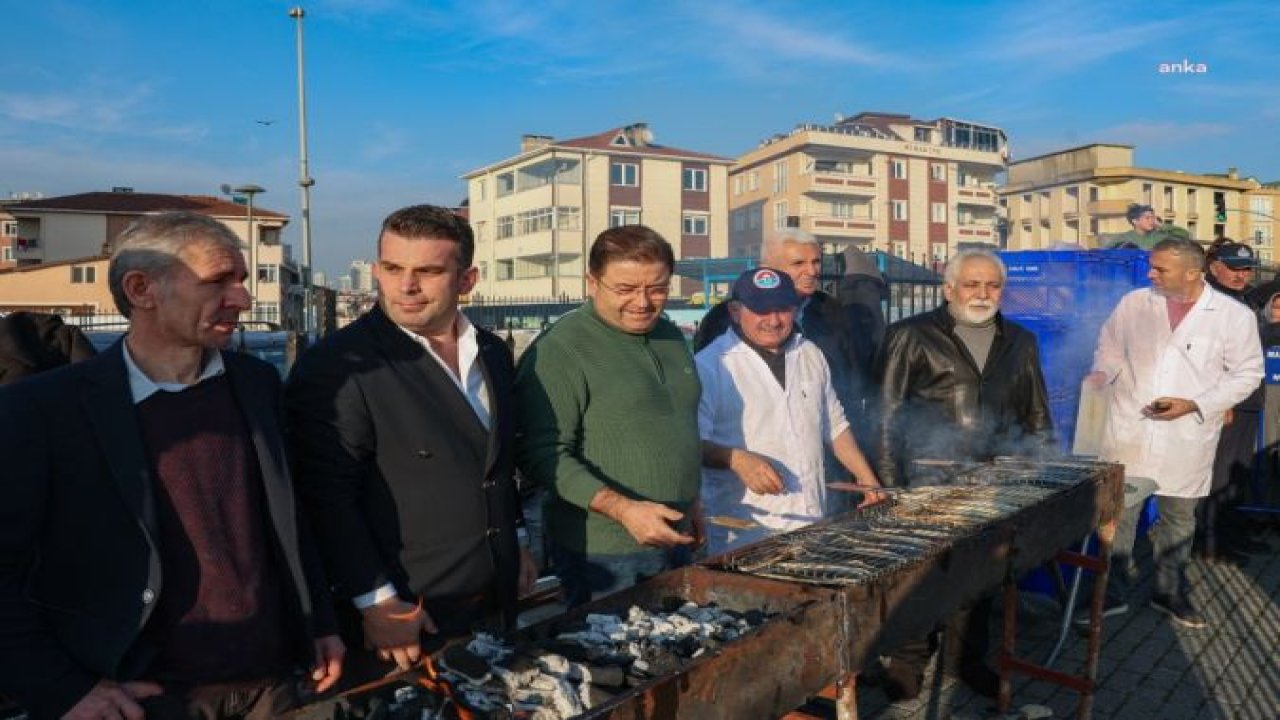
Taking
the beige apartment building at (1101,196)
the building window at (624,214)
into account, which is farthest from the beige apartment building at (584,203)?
the beige apartment building at (1101,196)

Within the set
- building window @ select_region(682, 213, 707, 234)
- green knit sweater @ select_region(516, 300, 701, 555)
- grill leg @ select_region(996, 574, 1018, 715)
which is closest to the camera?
green knit sweater @ select_region(516, 300, 701, 555)

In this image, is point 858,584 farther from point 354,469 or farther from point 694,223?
point 694,223

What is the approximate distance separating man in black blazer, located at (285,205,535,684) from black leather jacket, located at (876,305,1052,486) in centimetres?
256

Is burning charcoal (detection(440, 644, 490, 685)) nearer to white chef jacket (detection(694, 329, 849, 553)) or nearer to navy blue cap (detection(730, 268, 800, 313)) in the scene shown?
white chef jacket (detection(694, 329, 849, 553))

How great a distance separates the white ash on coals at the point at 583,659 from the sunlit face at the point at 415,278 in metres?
0.88

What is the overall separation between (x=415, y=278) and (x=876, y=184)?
48.9m

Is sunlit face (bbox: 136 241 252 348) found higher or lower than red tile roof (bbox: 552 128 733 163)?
lower

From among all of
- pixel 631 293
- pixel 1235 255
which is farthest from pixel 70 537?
pixel 1235 255

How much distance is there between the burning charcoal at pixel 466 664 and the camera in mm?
1988

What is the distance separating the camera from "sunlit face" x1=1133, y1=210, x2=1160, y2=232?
9234mm

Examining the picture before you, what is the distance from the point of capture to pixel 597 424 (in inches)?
118

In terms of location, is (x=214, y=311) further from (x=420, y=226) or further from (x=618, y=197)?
(x=618, y=197)

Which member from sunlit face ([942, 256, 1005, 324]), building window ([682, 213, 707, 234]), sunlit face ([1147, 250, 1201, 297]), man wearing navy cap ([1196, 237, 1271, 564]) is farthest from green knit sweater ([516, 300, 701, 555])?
building window ([682, 213, 707, 234])

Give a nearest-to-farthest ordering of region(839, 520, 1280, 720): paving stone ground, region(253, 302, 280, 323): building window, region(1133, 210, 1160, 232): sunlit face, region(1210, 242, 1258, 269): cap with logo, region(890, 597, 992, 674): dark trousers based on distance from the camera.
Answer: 1. region(839, 520, 1280, 720): paving stone ground
2. region(890, 597, 992, 674): dark trousers
3. region(1210, 242, 1258, 269): cap with logo
4. region(1133, 210, 1160, 232): sunlit face
5. region(253, 302, 280, 323): building window
